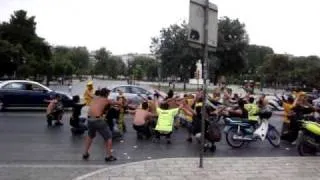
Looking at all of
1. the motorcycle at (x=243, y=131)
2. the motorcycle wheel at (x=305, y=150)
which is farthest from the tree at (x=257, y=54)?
the motorcycle wheel at (x=305, y=150)

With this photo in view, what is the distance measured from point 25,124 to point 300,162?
36.0ft

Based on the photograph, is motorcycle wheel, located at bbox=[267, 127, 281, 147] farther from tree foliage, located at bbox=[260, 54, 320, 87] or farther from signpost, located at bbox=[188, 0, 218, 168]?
tree foliage, located at bbox=[260, 54, 320, 87]

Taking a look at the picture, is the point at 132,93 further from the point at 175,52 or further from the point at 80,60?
the point at 80,60

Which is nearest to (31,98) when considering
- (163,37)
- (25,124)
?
(25,124)

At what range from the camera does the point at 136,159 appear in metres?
11.7

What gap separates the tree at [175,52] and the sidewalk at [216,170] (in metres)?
50.0

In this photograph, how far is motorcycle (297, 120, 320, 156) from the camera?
1216 cm

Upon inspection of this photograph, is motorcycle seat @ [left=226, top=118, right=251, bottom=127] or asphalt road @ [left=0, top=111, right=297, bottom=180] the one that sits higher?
motorcycle seat @ [left=226, top=118, right=251, bottom=127]

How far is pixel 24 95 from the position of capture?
23.8 meters

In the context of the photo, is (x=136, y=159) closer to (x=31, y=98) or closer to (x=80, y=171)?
(x=80, y=171)

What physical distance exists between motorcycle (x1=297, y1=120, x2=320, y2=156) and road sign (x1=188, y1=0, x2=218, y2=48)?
3934 mm

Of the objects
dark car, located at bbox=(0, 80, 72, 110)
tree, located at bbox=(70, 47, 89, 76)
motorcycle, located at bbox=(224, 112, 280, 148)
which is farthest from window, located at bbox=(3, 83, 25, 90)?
tree, located at bbox=(70, 47, 89, 76)

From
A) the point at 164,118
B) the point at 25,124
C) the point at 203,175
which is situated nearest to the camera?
the point at 203,175

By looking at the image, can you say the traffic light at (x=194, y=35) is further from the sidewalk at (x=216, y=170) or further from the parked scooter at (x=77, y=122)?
the parked scooter at (x=77, y=122)
